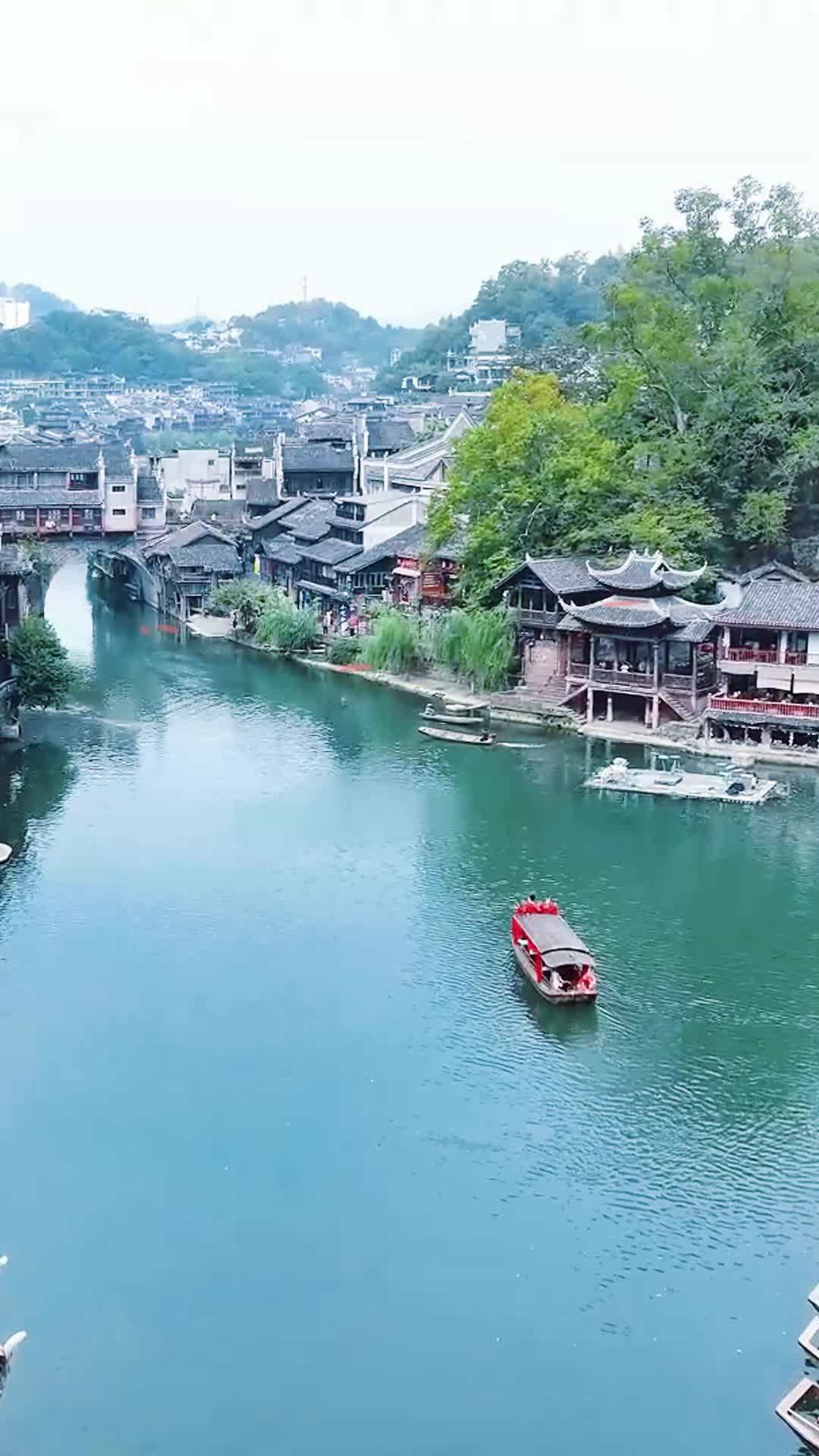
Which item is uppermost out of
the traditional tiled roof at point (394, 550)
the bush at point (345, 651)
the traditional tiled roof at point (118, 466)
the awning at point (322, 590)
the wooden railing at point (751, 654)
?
the traditional tiled roof at point (118, 466)

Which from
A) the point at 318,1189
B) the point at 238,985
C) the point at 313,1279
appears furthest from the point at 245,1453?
the point at 238,985

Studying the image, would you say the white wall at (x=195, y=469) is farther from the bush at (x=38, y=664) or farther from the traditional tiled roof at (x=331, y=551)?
the bush at (x=38, y=664)

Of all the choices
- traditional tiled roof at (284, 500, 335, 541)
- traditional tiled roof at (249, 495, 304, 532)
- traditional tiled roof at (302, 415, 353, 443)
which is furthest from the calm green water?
traditional tiled roof at (302, 415, 353, 443)

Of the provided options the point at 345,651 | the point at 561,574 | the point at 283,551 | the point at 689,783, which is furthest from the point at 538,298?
the point at 689,783

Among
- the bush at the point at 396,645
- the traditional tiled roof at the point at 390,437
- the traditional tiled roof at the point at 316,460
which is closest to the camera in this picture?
the bush at the point at 396,645

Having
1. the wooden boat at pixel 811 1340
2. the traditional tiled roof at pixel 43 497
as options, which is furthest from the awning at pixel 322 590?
the wooden boat at pixel 811 1340

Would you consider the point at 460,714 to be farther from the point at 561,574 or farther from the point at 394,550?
the point at 394,550
